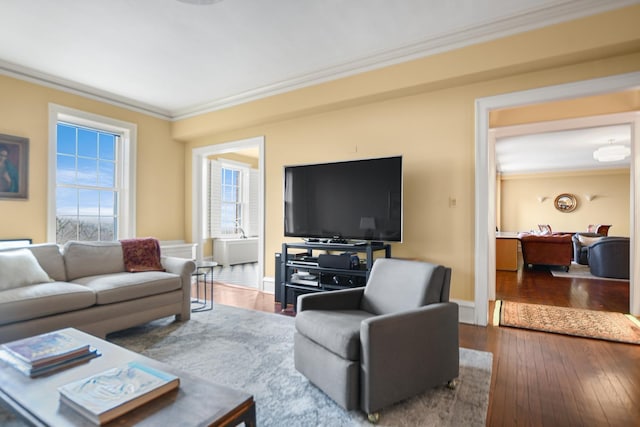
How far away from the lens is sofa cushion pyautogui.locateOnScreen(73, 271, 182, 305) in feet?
9.65

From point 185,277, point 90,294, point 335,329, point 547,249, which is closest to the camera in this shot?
point 335,329

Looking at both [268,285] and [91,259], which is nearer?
[91,259]

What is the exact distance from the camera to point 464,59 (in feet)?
10.5

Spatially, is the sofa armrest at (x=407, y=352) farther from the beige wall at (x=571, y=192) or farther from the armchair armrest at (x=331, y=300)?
the beige wall at (x=571, y=192)

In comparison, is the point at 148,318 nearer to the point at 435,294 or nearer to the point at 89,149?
the point at 435,294

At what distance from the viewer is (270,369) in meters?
2.38

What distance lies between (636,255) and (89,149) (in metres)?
6.99

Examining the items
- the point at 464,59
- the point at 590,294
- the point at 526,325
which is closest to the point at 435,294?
the point at 526,325

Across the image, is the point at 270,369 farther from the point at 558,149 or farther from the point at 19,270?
the point at 558,149

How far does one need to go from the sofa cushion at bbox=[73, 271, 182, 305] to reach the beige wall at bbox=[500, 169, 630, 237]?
1116cm

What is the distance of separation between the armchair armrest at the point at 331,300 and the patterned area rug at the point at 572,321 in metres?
1.89

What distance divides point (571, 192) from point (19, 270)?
510 inches

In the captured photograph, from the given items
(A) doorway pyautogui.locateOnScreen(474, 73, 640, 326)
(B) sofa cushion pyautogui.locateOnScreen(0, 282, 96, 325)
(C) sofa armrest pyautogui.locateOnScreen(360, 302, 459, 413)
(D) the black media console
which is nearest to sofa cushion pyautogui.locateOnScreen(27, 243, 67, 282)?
(B) sofa cushion pyautogui.locateOnScreen(0, 282, 96, 325)

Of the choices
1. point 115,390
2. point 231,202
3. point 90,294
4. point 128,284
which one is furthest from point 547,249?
point 115,390
